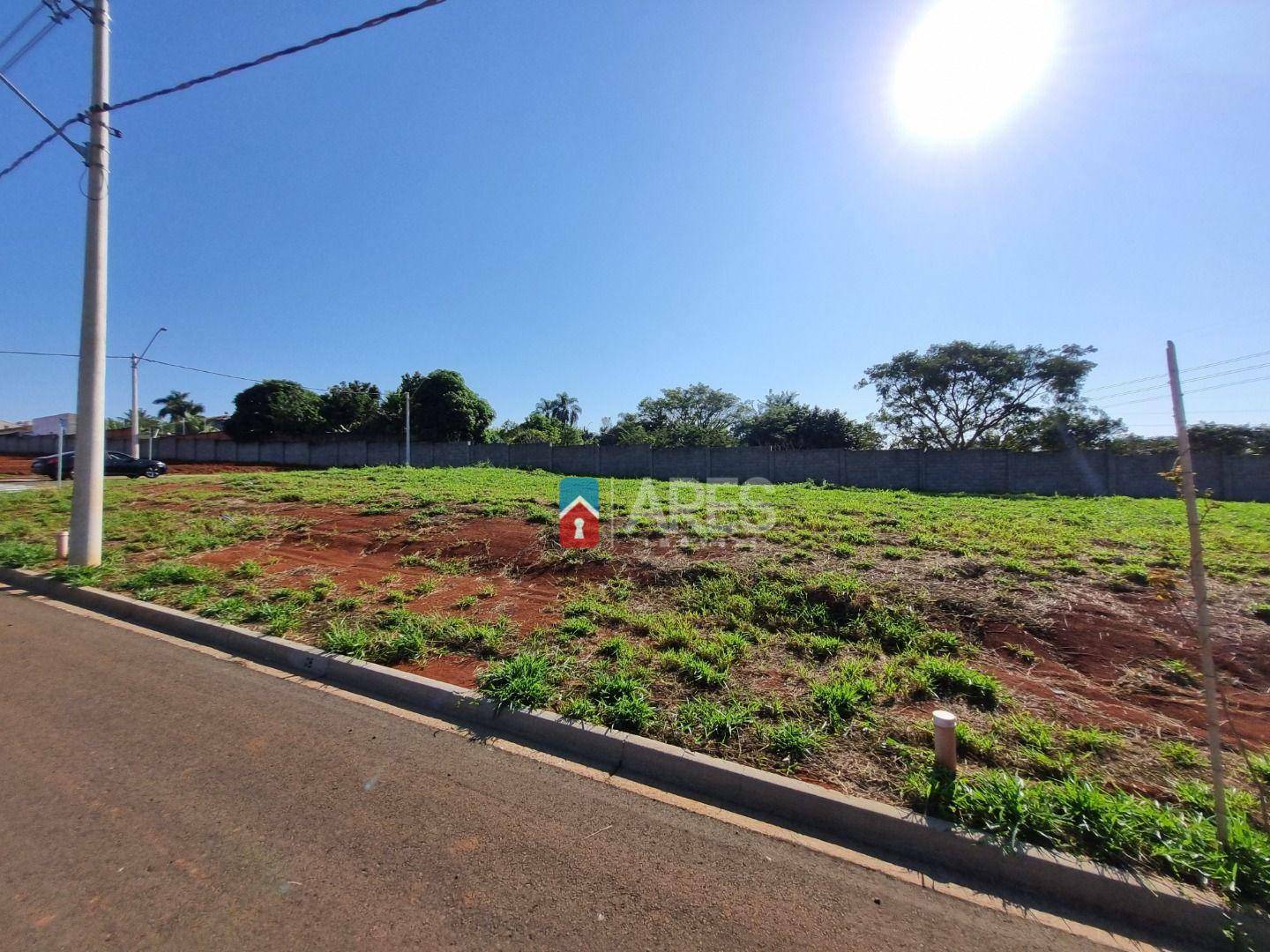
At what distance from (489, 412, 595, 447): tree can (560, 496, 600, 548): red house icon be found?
25.6 m

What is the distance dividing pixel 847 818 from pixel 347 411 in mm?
41957

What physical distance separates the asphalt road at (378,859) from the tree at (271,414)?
39668mm

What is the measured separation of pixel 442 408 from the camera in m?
34.4

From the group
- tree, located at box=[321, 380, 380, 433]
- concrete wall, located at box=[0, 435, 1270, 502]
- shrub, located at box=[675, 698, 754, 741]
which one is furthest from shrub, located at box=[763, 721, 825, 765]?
tree, located at box=[321, 380, 380, 433]

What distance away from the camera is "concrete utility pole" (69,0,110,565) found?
7.09 meters

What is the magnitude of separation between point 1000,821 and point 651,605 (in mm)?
3354

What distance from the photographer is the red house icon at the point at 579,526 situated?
733 centimetres

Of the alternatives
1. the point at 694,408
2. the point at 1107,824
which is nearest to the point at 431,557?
the point at 1107,824

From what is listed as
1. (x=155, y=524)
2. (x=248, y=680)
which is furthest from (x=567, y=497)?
(x=155, y=524)

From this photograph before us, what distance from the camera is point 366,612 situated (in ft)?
17.3

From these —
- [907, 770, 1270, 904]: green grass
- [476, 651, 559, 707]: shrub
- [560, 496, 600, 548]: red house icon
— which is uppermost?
[560, 496, 600, 548]: red house icon

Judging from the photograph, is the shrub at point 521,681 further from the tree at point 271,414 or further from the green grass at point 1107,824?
the tree at point 271,414

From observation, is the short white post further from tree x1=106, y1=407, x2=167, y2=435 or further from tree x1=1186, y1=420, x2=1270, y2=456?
tree x1=106, y1=407, x2=167, y2=435

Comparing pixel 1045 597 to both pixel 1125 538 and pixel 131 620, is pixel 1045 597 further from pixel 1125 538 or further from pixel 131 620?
pixel 131 620
